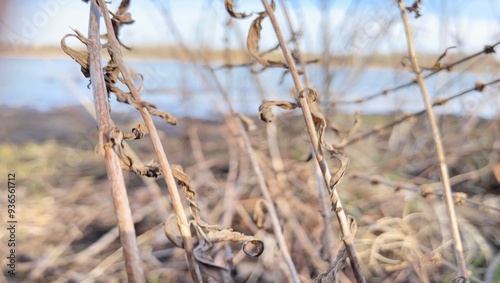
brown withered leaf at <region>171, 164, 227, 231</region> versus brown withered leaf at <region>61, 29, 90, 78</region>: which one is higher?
brown withered leaf at <region>61, 29, 90, 78</region>

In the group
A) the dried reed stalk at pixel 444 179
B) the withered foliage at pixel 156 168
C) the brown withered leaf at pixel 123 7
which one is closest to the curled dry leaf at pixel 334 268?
the withered foliage at pixel 156 168

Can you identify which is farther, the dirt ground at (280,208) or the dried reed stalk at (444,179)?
the dirt ground at (280,208)

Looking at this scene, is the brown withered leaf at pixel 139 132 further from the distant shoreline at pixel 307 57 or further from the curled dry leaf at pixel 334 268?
the distant shoreline at pixel 307 57

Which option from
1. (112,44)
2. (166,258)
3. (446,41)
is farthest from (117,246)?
(446,41)

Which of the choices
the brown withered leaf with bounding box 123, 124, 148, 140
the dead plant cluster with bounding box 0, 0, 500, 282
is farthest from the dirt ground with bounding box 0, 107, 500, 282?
the brown withered leaf with bounding box 123, 124, 148, 140

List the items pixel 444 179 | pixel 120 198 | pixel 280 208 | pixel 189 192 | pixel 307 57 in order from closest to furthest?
pixel 120 198 < pixel 189 192 < pixel 444 179 < pixel 280 208 < pixel 307 57

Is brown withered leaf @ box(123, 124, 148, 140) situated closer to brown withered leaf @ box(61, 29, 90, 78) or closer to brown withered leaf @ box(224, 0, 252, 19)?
brown withered leaf @ box(61, 29, 90, 78)

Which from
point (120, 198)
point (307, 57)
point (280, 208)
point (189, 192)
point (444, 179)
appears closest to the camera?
point (120, 198)

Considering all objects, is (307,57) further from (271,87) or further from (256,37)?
(256,37)

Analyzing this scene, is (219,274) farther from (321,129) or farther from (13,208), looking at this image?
(13,208)

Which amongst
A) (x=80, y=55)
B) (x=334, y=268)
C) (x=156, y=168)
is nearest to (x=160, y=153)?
(x=156, y=168)

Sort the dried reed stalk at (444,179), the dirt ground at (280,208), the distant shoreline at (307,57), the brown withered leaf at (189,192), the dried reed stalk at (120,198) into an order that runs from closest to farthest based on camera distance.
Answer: the dried reed stalk at (120,198) → the brown withered leaf at (189,192) → the dried reed stalk at (444,179) → the dirt ground at (280,208) → the distant shoreline at (307,57)

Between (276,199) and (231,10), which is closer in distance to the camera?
(231,10)

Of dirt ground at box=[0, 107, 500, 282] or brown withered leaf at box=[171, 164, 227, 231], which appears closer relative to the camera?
brown withered leaf at box=[171, 164, 227, 231]
